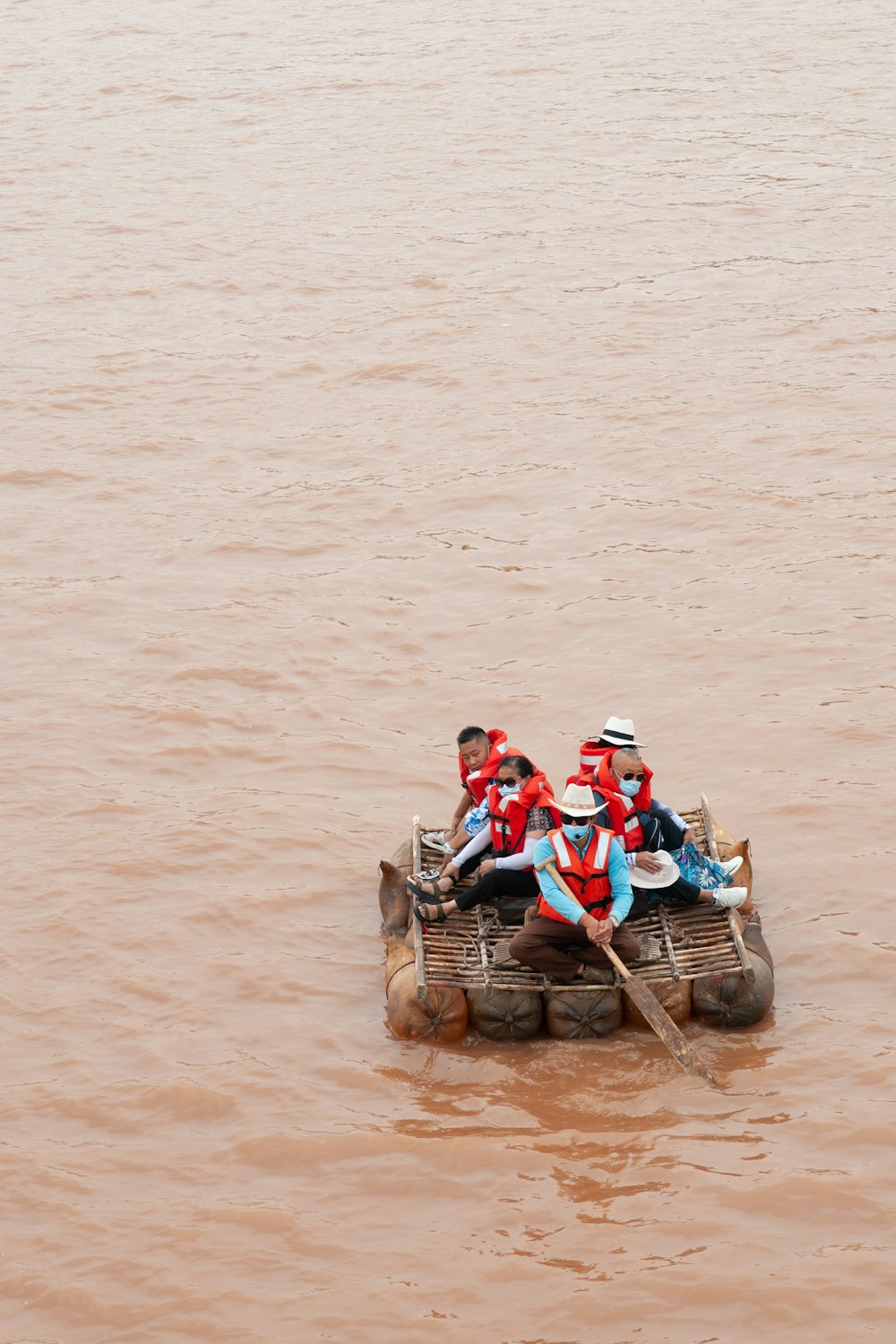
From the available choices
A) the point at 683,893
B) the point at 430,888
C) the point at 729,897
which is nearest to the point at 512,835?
the point at 430,888

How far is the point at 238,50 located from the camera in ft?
102

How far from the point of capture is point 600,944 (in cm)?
789

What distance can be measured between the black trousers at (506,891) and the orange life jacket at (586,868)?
0.48m

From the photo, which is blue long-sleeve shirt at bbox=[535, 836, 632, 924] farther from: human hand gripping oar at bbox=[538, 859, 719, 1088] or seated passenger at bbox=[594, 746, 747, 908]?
seated passenger at bbox=[594, 746, 747, 908]

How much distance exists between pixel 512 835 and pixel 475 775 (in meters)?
0.55

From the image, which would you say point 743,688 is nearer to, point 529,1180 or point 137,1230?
point 529,1180

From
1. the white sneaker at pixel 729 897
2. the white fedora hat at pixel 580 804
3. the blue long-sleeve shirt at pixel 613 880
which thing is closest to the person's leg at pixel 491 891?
the blue long-sleeve shirt at pixel 613 880

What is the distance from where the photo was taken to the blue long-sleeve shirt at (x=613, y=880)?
798cm

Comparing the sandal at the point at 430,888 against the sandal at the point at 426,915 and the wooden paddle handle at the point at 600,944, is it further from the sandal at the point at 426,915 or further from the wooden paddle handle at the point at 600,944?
the wooden paddle handle at the point at 600,944

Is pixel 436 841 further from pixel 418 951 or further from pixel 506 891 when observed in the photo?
pixel 418 951

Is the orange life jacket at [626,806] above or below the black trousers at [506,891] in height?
above

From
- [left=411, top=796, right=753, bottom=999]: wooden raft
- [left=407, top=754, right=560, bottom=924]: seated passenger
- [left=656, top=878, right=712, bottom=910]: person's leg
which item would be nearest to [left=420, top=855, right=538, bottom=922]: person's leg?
[left=407, top=754, right=560, bottom=924]: seated passenger

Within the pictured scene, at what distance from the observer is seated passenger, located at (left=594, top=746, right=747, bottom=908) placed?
8359 millimetres

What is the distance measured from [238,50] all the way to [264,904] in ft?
83.7
